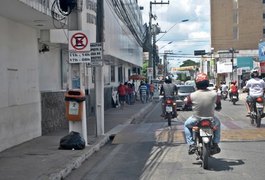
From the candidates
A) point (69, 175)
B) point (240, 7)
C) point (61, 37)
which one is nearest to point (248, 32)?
point (240, 7)

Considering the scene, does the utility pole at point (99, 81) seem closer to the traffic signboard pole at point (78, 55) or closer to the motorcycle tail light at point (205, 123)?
the traffic signboard pole at point (78, 55)

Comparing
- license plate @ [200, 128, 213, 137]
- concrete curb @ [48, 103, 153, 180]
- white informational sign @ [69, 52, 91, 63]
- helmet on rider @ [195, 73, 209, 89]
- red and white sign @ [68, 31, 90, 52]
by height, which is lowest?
concrete curb @ [48, 103, 153, 180]

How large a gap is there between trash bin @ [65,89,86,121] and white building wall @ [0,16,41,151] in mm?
1598

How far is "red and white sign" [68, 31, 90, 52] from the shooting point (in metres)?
13.1

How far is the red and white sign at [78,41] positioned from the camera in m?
13.1

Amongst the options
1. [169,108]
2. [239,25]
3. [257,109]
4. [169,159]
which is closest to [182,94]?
[169,108]

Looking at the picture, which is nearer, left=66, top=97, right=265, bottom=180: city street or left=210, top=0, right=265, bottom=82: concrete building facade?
left=66, top=97, right=265, bottom=180: city street

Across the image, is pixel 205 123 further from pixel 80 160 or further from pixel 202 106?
pixel 80 160

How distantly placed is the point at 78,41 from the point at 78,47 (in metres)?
0.16

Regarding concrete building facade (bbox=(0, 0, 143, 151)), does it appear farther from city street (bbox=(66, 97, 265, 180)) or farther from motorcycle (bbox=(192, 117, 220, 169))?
motorcycle (bbox=(192, 117, 220, 169))

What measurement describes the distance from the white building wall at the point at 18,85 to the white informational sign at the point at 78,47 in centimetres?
169

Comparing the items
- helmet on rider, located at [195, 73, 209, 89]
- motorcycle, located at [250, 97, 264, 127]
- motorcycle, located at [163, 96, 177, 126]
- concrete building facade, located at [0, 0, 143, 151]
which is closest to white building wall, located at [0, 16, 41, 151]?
concrete building facade, located at [0, 0, 143, 151]

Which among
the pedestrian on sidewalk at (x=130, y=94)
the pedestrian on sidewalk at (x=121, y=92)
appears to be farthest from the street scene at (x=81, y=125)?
the pedestrian on sidewalk at (x=130, y=94)

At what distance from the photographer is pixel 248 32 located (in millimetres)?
117688
